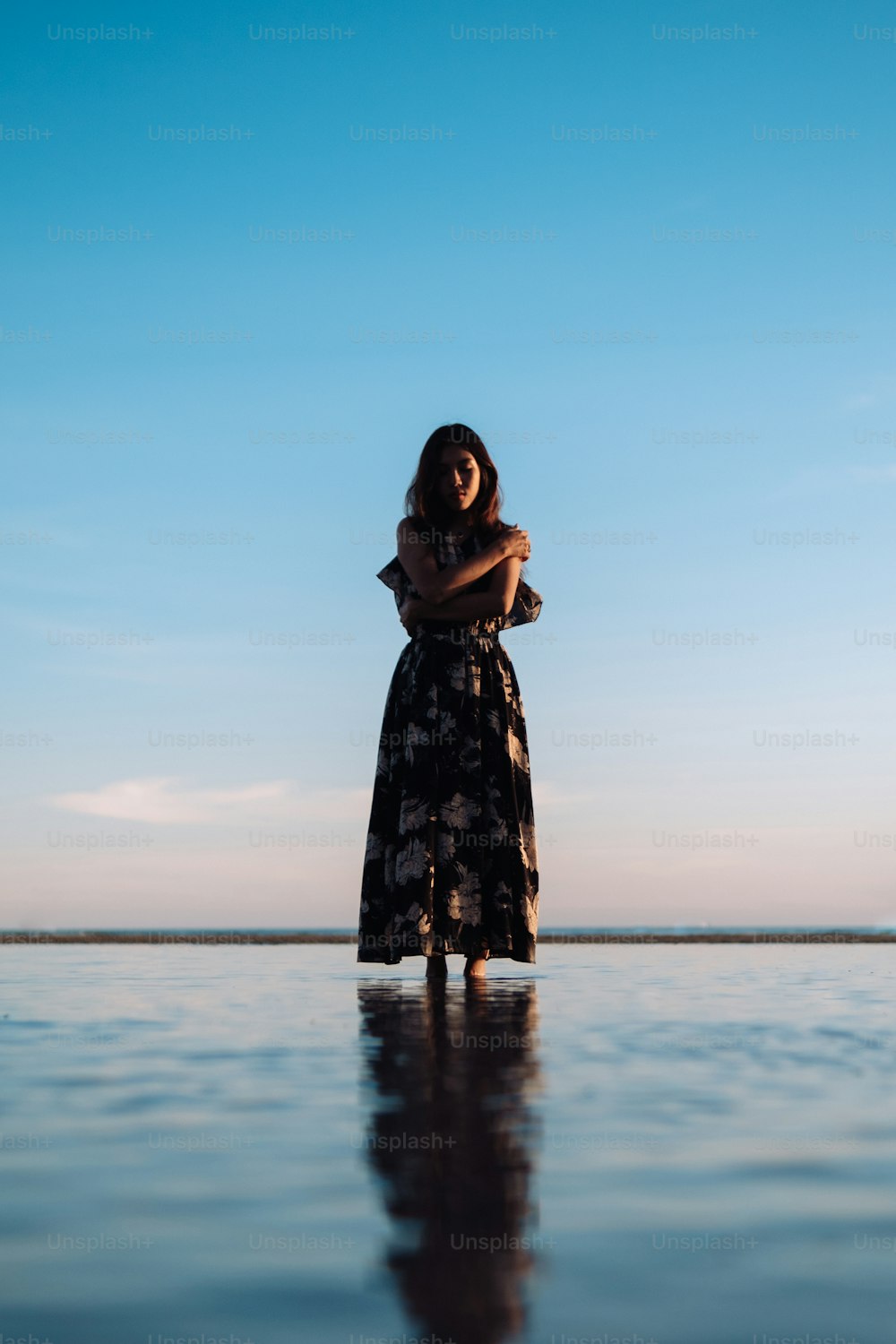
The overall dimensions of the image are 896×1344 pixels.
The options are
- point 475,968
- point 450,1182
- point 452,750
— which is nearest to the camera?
point 450,1182

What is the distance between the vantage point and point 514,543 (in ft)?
16.8

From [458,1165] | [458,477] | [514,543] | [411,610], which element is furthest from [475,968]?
[458,1165]

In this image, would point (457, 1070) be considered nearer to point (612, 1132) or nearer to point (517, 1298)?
point (612, 1132)

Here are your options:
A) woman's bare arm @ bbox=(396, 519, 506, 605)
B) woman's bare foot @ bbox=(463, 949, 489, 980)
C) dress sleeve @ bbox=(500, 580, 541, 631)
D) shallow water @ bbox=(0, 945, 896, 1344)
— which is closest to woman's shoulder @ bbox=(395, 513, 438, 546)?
woman's bare arm @ bbox=(396, 519, 506, 605)

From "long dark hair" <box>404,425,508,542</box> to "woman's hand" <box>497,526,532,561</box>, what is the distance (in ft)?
0.40

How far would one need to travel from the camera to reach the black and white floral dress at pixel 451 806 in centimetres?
487

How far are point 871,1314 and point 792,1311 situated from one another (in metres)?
0.06

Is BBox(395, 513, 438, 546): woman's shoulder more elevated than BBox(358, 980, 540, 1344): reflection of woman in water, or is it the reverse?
BBox(395, 513, 438, 546): woman's shoulder

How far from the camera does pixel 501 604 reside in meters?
5.06

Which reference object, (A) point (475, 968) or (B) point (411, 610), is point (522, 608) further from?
(A) point (475, 968)

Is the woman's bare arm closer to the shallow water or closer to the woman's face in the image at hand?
Result: the woman's face

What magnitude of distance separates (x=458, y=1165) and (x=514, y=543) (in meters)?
3.78

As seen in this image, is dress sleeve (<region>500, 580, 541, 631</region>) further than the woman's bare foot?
Yes

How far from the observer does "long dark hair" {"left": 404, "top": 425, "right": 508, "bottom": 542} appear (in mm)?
5289
